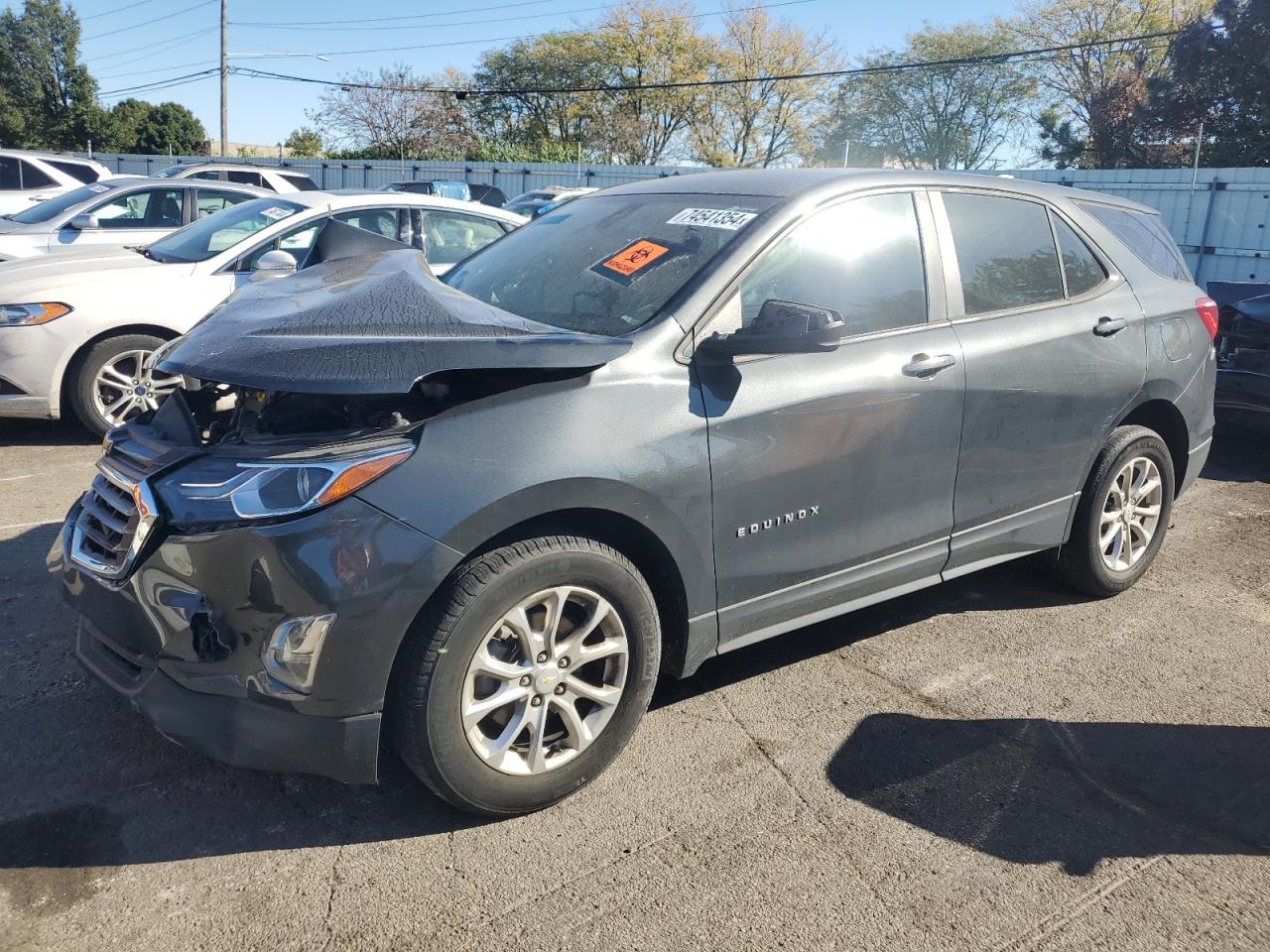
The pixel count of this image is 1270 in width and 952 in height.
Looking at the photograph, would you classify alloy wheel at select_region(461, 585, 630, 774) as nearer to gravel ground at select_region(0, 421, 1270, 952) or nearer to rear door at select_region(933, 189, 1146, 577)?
gravel ground at select_region(0, 421, 1270, 952)

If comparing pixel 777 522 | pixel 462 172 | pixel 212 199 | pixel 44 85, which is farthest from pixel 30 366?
pixel 44 85

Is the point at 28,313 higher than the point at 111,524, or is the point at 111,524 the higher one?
the point at 28,313

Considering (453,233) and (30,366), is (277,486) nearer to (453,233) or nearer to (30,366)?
(30,366)

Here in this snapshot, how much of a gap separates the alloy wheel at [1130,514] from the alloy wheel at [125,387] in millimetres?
5427

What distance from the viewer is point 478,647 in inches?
106

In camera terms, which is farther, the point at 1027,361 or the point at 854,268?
the point at 1027,361

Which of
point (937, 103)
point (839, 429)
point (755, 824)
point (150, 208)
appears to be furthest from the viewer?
point (937, 103)

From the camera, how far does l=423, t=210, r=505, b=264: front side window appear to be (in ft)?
24.7

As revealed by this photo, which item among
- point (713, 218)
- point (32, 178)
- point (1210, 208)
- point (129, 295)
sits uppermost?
point (1210, 208)

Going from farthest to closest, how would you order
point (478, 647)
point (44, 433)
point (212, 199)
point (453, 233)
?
point (212, 199), point (453, 233), point (44, 433), point (478, 647)

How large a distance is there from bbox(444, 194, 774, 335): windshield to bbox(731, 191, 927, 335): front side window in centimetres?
19

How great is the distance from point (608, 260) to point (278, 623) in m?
1.74

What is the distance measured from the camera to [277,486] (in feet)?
8.38

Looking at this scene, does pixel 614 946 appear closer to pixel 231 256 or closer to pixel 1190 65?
pixel 231 256
